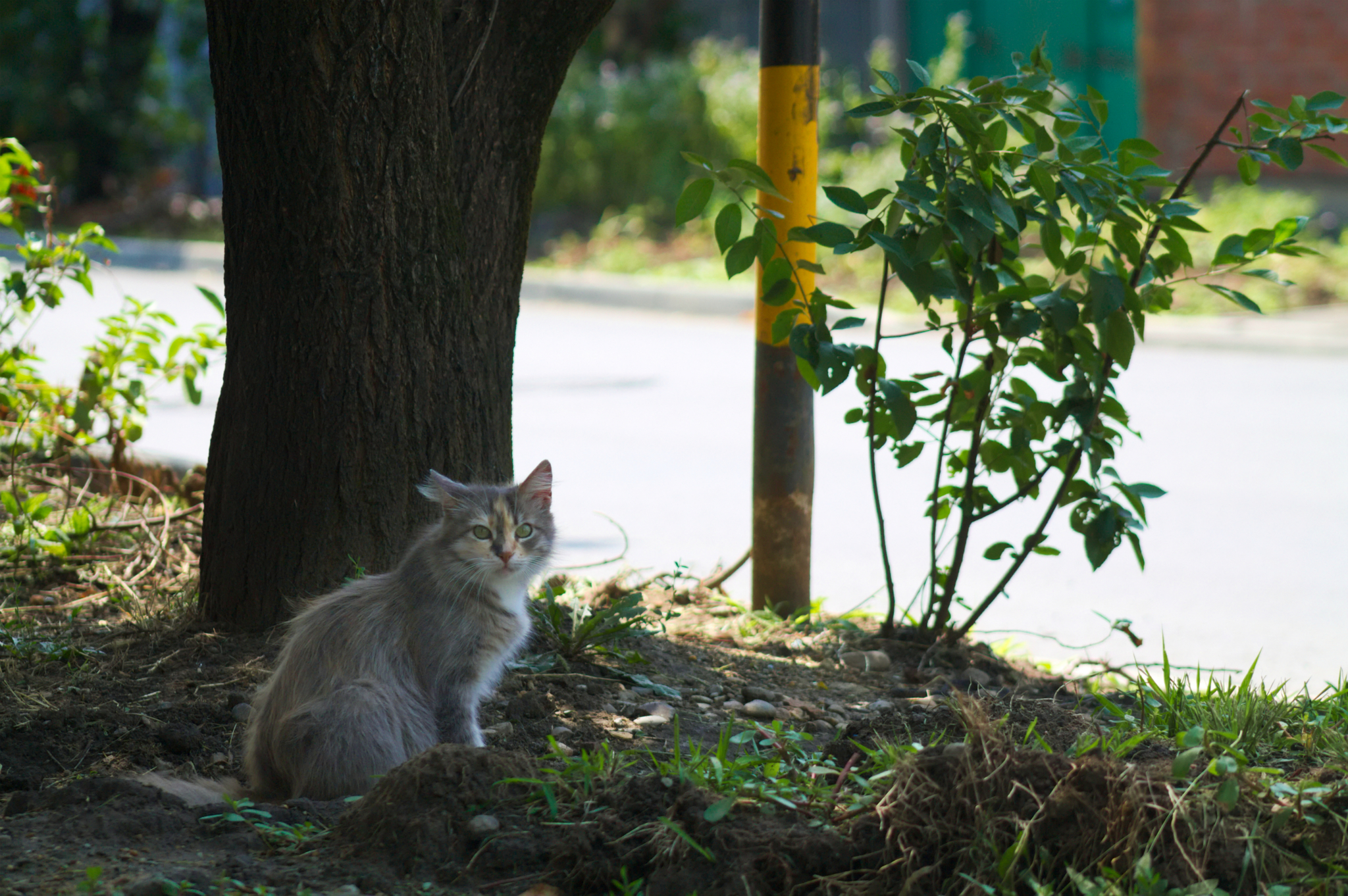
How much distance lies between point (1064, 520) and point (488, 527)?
4.10 metres

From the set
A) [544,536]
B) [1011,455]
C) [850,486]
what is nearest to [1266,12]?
[850,486]

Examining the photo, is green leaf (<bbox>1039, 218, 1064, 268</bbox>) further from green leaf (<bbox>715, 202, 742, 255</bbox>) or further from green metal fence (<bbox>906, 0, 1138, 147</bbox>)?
green metal fence (<bbox>906, 0, 1138, 147</bbox>)

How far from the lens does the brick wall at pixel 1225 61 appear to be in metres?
14.8

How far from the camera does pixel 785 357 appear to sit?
4117mm

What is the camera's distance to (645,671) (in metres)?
3.52

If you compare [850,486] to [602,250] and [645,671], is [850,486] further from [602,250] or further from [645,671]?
[602,250]

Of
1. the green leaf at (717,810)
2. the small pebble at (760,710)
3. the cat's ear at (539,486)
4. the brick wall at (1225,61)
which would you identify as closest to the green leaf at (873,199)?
the cat's ear at (539,486)

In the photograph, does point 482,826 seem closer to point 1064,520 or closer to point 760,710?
point 760,710

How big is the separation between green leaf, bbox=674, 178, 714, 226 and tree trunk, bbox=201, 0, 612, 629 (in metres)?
0.79

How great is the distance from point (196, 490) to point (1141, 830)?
4022 millimetres

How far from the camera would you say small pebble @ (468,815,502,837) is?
2.31m

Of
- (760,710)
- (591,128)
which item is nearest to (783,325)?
(760,710)

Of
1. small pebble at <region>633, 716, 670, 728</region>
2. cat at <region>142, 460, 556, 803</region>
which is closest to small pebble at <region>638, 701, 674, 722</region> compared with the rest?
small pebble at <region>633, 716, 670, 728</region>

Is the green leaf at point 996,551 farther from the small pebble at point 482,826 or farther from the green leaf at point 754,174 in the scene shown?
the small pebble at point 482,826
